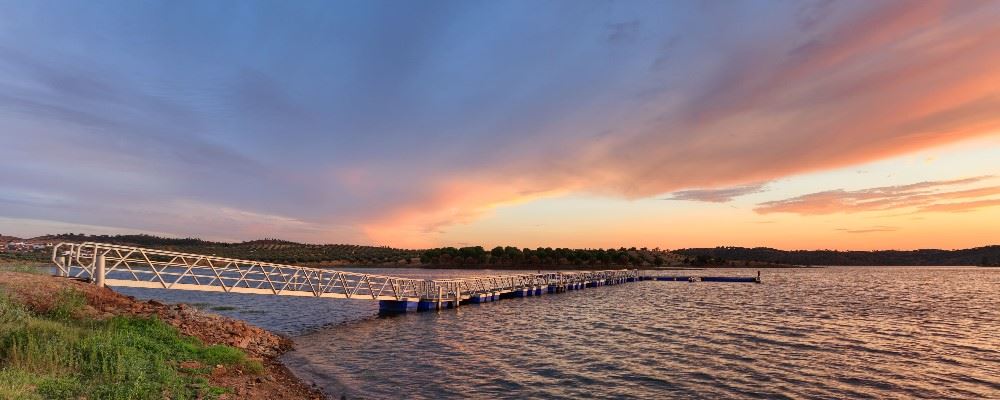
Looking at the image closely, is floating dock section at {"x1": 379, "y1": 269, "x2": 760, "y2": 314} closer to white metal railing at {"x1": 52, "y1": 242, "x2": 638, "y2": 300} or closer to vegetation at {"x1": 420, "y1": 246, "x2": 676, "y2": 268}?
white metal railing at {"x1": 52, "y1": 242, "x2": 638, "y2": 300}

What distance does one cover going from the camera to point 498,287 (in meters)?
61.0

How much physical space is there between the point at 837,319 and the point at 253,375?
4185 cm

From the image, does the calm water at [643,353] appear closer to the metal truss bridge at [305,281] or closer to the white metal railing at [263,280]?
the metal truss bridge at [305,281]

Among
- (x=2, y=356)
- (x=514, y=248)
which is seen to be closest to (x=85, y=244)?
(x=2, y=356)

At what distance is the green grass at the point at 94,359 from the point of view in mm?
10242

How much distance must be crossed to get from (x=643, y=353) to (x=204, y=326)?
2013 centimetres

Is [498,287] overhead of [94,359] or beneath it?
beneath

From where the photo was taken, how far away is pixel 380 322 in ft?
118

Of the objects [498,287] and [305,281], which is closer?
[305,281]

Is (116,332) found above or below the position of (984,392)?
above

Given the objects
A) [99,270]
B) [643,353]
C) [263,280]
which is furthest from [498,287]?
[99,270]

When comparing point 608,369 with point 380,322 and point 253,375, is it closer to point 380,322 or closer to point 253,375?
point 253,375

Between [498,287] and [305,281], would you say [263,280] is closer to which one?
[305,281]

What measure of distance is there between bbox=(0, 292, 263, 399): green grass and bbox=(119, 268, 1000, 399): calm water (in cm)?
512
